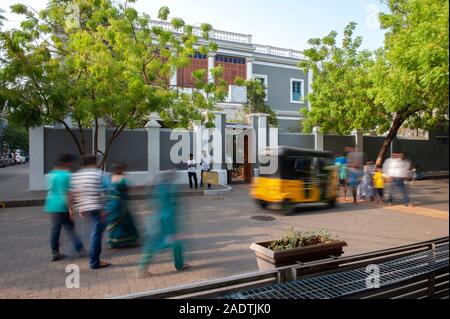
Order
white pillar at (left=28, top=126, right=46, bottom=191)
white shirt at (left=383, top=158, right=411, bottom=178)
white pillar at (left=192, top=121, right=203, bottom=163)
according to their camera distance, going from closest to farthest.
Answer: white shirt at (left=383, top=158, right=411, bottom=178), white pillar at (left=28, top=126, right=46, bottom=191), white pillar at (left=192, top=121, right=203, bottom=163)

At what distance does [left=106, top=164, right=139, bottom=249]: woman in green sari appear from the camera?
652cm

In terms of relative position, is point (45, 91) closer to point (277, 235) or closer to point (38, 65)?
point (38, 65)

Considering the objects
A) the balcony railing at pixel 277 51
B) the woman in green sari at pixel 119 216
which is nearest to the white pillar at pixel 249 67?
the balcony railing at pixel 277 51

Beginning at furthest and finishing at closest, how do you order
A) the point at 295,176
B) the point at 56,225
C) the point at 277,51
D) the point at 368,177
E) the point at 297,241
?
1. the point at 277,51
2. the point at 295,176
3. the point at 368,177
4. the point at 56,225
5. the point at 297,241

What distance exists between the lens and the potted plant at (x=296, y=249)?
4.19 meters

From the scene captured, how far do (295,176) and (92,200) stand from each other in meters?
5.38

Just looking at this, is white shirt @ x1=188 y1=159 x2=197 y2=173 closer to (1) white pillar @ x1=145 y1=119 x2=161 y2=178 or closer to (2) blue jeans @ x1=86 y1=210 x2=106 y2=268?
(1) white pillar @ x1=145 y1=119 x2=161 y2=178

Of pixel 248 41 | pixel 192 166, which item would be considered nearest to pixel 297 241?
pixel 192 166

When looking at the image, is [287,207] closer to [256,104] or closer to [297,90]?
[256,104]

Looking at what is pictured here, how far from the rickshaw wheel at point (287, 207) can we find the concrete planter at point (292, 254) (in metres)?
4.98

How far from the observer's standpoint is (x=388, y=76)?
973 centimetres

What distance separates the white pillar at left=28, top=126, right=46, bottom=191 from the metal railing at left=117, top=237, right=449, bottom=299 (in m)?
12.9

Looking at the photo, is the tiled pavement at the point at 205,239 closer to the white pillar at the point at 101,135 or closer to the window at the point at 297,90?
the white pillar at the point at 101,135

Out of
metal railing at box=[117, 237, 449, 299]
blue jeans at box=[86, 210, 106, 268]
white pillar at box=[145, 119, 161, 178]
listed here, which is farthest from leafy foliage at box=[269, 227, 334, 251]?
white pillar at box=[145, 119, 161, 178]
